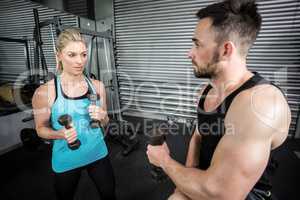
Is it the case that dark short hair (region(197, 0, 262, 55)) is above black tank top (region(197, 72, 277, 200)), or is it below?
above

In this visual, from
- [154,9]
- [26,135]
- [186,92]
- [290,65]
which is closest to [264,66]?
[290,65]

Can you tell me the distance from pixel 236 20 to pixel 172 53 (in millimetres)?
2865

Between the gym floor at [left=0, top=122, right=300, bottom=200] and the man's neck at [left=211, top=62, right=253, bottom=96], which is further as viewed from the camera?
the gym floor at [left=0, top=122, right=300, bottom=200]

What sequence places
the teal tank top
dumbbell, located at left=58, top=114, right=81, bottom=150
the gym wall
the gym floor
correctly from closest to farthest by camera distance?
dumbbell, located at left=58, top=114, right=81, bottom=150 → the teal tank top → the gym floor → the gym wall

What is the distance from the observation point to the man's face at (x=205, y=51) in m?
0.96

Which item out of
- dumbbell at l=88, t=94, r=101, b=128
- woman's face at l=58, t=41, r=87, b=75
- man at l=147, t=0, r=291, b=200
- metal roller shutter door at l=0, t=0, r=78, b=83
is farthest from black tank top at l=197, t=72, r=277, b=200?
metal roller shutter door at l=0, t=0, r=78, b=83

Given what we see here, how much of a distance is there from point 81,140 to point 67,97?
0.33 metres

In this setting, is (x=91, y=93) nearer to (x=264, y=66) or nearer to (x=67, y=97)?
(x=67, y=97)

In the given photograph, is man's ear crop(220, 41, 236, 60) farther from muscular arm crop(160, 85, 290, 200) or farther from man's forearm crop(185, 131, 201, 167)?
man's forearm crop(185, 131, 201, 167)

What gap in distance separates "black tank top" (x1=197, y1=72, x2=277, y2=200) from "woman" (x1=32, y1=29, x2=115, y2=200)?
2.54 feet

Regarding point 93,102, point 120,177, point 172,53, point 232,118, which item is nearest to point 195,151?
point 232,118

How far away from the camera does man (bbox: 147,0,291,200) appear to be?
0.74m

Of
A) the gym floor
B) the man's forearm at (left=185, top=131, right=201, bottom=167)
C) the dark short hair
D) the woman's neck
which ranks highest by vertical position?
the dark short hair

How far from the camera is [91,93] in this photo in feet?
4.86
